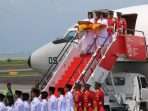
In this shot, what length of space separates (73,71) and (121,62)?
3005 millimetres

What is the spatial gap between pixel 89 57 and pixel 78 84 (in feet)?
7.26

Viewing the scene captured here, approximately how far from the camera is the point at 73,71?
20.2 meters

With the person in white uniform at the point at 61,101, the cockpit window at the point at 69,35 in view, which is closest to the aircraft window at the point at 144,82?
the cockpit window at the point at 69,35

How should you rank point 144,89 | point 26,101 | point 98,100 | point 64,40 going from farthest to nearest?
point 64,40
point 144,89
point 98,100
point 26,101

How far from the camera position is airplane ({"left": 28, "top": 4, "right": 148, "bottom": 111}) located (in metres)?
20.8

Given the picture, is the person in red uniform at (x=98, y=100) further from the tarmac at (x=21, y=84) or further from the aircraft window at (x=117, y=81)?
the tarmac at (x=21, y=84)

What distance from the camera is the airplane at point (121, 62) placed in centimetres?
2077

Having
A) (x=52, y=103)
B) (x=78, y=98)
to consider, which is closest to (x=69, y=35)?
(x=78, y=98)

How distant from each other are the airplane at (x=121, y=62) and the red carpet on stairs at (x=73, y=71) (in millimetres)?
96

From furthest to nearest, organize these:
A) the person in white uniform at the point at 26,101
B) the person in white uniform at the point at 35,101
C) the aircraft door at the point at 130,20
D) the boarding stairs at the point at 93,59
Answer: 1. the aircraft door at the point at 130,20
2. the boarding stairs at the point at 93,59
3. the person in white uniform at the point at 35,101
4. the person in white uniform at the point at 26,101

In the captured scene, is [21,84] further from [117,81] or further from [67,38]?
[117,81]

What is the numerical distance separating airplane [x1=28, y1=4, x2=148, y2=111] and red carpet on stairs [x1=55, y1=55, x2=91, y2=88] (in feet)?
0.31

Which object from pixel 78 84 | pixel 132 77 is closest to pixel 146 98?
pixel 132 77

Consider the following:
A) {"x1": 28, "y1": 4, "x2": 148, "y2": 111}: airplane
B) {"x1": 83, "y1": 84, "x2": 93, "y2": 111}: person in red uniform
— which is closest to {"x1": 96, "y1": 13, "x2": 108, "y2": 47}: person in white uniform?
{"x1": 28, "y1": 4, "x2": 148, "y2": 111}: airplane
